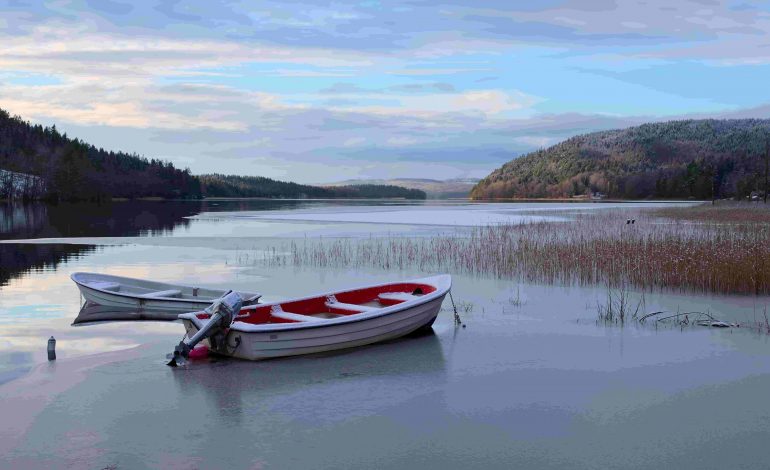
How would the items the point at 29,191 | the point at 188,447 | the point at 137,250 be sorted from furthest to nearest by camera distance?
the point at 29,191
the point at 137,250
the point at 188,447

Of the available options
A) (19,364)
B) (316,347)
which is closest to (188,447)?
(316,347)

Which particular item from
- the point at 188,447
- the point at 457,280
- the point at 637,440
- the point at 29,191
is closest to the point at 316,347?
the point at 188,447

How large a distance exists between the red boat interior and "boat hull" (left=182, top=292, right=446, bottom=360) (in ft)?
1.05

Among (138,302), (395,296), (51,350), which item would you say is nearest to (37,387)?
(51,350)

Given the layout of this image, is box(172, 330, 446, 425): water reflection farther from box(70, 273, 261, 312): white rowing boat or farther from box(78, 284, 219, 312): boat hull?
box(78, 284, 219, 312): boat hull

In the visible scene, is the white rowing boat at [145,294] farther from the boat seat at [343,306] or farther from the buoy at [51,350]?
the buoy at [51,350]

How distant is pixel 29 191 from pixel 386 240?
106387 mm

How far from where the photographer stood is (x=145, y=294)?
1451 cm

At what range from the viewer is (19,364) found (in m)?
10.1

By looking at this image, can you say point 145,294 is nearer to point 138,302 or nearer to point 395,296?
→ point 138,302

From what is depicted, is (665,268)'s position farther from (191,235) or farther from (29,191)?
(29,191)

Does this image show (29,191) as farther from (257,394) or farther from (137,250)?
(257,394)

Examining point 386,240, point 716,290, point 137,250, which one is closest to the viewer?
point 716,290

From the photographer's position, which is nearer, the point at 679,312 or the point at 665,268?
the point at 679,312
